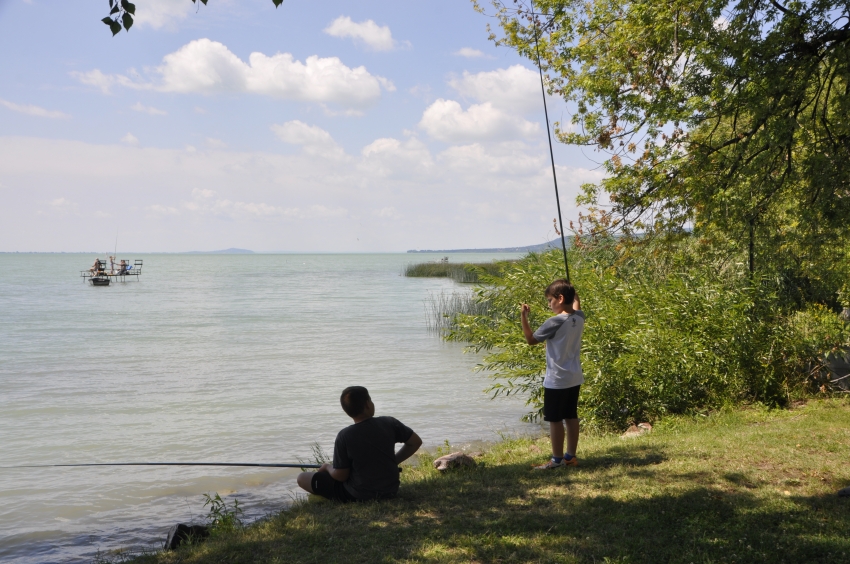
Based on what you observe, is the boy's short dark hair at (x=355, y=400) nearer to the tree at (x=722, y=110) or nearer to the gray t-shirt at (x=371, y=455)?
the gray t-shirt at (x=371, y=455)

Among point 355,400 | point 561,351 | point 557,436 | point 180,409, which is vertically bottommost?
point 180,409

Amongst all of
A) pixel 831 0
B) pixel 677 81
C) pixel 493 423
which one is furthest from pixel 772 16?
pixel 493 423

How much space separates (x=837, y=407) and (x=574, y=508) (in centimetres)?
572

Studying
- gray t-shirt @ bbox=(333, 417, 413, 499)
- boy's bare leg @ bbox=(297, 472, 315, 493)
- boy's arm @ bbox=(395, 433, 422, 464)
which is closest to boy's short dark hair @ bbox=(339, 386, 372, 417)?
gray t-shirt @ bbox=(333, 417, 413, 499)

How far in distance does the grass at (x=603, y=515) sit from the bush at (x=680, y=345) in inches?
92.4

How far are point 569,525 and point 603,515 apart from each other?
318 mm

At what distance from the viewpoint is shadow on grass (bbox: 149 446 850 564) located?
4117mm

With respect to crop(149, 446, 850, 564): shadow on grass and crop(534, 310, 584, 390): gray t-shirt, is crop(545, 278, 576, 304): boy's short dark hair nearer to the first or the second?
crop(534, 310, 584, 390): gray t-shirt

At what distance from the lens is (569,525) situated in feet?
15.1

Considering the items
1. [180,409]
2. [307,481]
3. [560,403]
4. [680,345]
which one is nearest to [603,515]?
[560,403]

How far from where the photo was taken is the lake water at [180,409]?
26.2ft

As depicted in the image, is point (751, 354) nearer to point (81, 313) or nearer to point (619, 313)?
point (619, 313)

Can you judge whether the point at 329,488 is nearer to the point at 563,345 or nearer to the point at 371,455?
the point at 371,455

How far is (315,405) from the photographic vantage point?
536 inches
